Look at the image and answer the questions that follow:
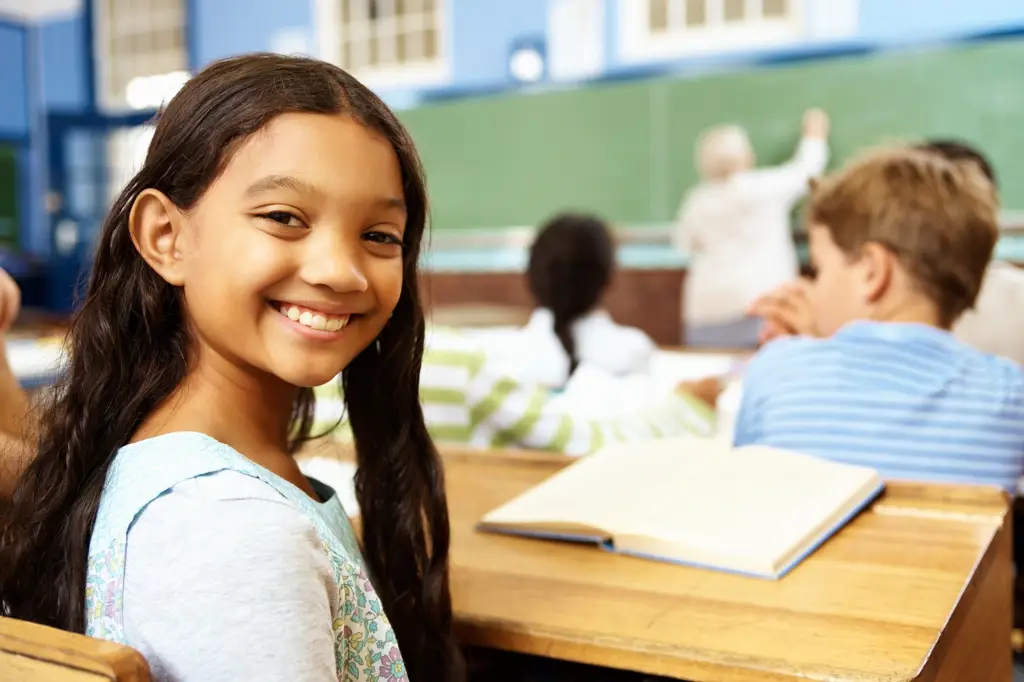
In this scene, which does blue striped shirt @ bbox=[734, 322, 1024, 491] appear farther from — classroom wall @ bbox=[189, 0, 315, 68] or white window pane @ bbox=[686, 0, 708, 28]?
classroom wall @ bbox=[189, 0, 315, 68]

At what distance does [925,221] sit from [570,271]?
1.34 metres

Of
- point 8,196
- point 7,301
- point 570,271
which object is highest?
point 8,196

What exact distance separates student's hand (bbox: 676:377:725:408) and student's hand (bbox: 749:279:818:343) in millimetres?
175

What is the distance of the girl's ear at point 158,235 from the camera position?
0.74 m

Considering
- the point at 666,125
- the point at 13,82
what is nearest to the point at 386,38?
the point at 666,125

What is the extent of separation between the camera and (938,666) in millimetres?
709

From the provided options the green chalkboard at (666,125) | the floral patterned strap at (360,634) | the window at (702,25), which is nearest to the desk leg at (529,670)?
the floral patterned strap at (360,634)

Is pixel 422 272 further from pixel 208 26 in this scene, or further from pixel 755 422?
pixel 208 26

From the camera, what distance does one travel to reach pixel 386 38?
20.8 ft

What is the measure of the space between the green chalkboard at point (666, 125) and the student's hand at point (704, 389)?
2591 mm

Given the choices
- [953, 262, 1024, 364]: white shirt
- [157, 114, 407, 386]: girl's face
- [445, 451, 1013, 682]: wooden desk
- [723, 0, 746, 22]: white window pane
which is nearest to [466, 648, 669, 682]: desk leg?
[445, 451, 1013, 682]: wooden desk

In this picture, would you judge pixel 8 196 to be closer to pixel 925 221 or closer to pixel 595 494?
pixel 925 221

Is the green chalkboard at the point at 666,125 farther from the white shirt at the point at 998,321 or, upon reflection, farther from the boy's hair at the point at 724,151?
the white shirt at the point at 998,321

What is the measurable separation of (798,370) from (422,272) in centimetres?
69
